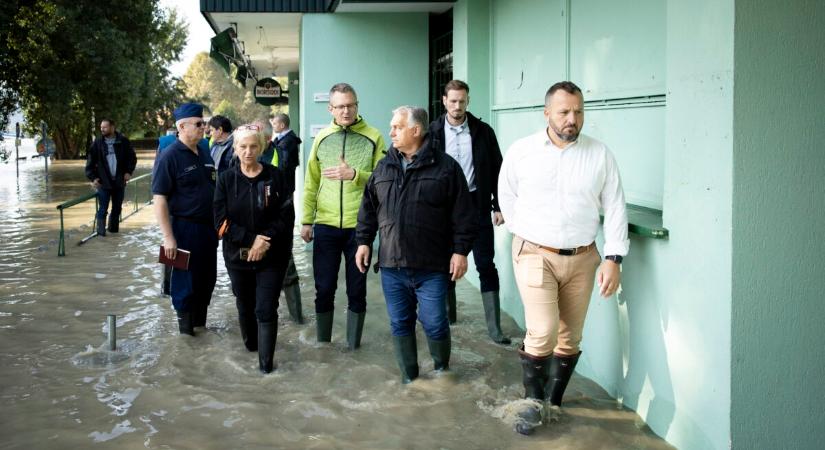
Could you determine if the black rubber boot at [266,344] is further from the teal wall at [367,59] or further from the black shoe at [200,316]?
the teal wall at [367,59]

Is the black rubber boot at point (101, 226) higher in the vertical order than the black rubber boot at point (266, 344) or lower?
higher

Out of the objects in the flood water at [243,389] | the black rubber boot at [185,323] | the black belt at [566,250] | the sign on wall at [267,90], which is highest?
the sign on wall at [267,90]

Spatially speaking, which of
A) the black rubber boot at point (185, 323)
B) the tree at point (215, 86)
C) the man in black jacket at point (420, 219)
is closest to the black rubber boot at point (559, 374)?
the man in black jacket at point (420, 219)

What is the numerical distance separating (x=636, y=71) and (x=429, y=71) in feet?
22.9

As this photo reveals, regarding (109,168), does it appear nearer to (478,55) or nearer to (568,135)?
(478,55)

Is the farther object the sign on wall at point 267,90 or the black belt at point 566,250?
the sign on wall at point 267,90

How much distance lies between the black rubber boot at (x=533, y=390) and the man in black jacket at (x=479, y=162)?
5.71 feet

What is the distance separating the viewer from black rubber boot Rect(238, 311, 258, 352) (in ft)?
21.4

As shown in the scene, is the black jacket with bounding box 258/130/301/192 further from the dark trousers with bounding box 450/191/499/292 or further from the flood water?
the dark trousers with bounding box 450/191/499/292

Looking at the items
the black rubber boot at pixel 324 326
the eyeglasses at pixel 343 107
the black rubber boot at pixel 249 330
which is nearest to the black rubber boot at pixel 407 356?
the black rubber boot at pixel 324 326

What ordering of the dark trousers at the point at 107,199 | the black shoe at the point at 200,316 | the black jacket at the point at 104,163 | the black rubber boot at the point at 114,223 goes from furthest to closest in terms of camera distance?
the black rubber boot at the point at 114,223 < the black jacket at the point at 104,163 < the dark trousers at the point at 107,199 < the black shoe at the point at 200,316

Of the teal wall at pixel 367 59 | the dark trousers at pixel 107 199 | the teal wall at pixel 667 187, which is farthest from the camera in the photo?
the dark trousers at pixel 107 199

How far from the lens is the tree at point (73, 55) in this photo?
2667cm

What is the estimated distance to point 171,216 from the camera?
6.93 meters
